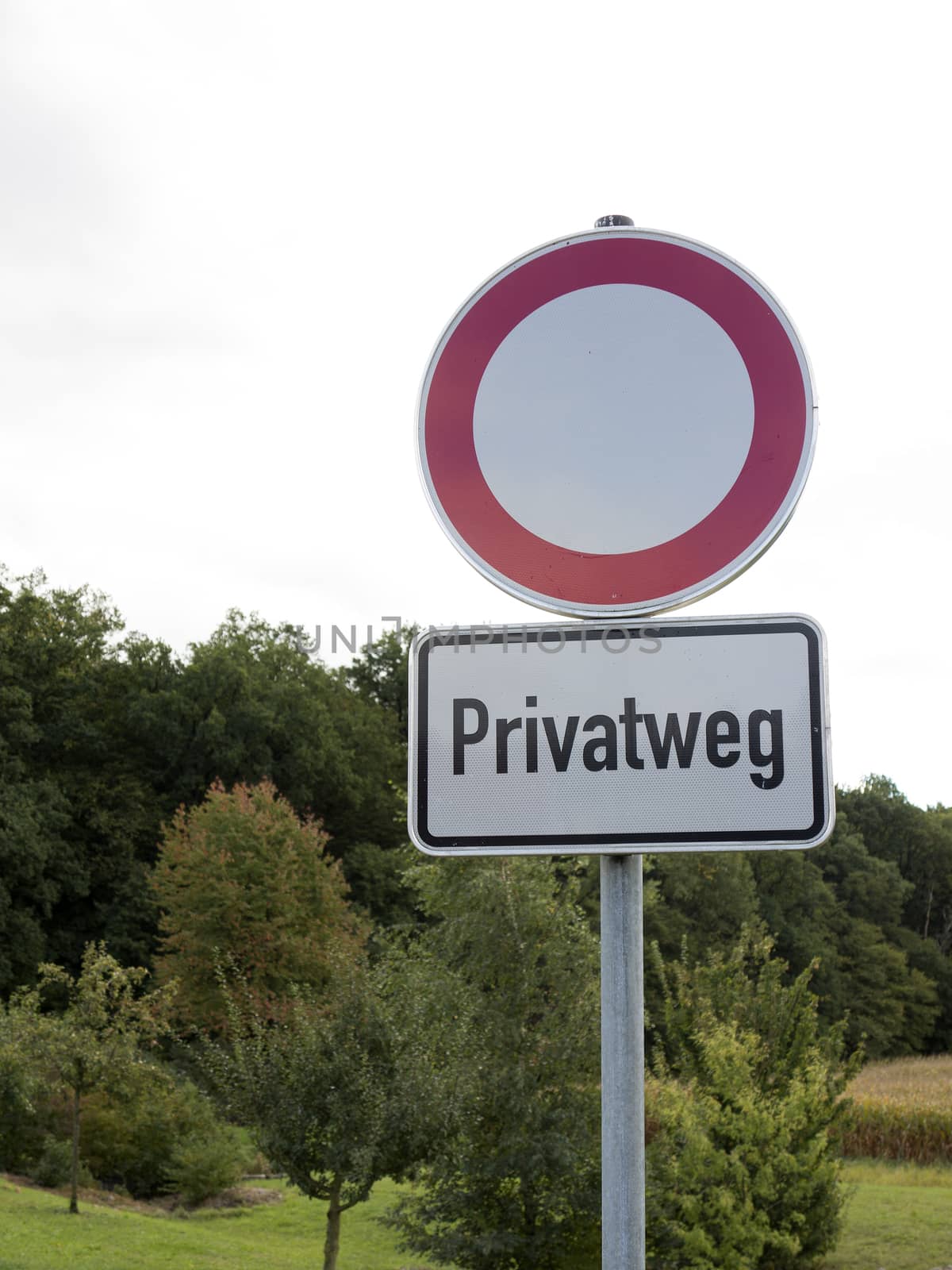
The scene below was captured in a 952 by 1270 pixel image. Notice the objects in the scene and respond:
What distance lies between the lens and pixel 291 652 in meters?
48.2

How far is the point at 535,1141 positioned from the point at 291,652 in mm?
35043

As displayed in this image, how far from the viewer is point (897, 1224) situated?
19.2 metres

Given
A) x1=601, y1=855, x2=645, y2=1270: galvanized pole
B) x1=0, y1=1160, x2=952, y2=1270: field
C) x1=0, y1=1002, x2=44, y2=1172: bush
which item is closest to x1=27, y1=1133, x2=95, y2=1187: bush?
x1=0, y1=1002, x2=44, y2=1172: bush

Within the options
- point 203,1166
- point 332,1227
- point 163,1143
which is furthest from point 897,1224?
point 163,1143

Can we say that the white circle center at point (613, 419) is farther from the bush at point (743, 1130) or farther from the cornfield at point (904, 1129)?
the cornfield at point (904, 1129)

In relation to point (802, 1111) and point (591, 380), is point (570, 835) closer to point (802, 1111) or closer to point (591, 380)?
point (591, 380)

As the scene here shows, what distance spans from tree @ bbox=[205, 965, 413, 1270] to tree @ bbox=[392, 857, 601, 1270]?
24.9 inches

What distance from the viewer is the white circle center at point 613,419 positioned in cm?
169

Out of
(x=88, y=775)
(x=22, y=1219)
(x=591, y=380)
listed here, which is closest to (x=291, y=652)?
(x=88, y=775)

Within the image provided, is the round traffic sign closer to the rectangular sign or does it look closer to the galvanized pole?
the rectangular sign

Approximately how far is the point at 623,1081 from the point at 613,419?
0.96 metres

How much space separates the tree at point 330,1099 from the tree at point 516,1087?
632mm

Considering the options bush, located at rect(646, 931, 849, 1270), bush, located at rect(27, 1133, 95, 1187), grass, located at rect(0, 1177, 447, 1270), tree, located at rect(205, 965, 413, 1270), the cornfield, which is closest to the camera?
bush, located at rect(646, 931, 849, 1270)

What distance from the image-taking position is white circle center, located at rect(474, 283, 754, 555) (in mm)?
1694
